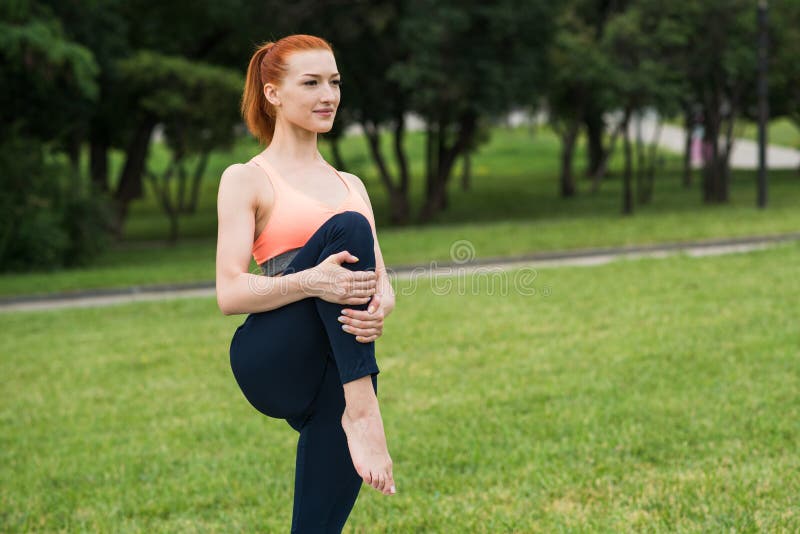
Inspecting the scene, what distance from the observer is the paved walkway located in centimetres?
1396

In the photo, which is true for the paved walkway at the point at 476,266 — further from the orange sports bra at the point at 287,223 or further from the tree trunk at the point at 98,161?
the tree trunk at the point at 98,161

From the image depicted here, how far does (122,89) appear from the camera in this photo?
75.7 ft

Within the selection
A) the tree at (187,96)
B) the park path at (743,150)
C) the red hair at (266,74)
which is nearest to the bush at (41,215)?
the tree at (187,96)

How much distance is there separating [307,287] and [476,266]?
1291cm

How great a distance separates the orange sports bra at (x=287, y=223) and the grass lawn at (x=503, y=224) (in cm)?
1262

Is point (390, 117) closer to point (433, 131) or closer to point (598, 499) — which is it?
point (433, 131)

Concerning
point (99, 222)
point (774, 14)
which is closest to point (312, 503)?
point (99, 222)

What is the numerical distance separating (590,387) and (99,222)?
1550 centimetres

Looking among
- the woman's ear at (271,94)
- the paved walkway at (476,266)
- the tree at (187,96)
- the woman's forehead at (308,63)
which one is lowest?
the paved walkway at (476,266)

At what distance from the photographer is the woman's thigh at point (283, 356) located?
8.93 feet

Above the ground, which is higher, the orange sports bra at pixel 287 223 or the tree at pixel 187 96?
the tree at pixel 187 96

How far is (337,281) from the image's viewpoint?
8.45 feet

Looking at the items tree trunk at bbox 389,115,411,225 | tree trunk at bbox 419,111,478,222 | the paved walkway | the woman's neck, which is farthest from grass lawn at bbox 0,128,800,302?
the woman's neck

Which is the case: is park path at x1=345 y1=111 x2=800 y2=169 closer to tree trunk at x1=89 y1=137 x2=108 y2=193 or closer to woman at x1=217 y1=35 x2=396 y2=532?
tree trunk at x1=89 y1=137 x2=108 y2=193
